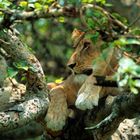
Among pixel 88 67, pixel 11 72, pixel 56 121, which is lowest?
pixel 56 121

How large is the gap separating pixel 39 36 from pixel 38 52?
52 cm

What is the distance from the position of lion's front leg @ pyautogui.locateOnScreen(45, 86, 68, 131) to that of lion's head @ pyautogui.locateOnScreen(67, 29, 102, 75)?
25cm

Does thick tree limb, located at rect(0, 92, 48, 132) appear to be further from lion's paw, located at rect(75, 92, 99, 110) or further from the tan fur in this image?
the tan fur

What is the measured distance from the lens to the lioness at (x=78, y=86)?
445cm

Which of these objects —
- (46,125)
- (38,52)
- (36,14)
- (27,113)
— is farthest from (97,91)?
(38,52)

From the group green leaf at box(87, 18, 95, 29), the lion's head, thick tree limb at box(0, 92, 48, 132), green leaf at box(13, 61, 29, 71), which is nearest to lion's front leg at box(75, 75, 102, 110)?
the lion's head

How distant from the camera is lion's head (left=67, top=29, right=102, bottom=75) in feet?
15.6

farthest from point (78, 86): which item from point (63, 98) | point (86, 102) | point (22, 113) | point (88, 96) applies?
point (22, 113)

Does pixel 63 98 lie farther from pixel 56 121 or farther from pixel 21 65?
pixel 21 65

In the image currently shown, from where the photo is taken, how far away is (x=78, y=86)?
4.83 m

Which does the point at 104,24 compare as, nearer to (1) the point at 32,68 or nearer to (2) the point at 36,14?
(2) the point at 36,14

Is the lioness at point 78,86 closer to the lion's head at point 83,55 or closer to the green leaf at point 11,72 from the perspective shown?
the lion's head at point 83,55

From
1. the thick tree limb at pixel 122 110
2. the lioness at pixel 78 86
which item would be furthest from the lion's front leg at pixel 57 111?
the thick tree limb at pixel 122 110

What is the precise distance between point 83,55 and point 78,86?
0.28 metres
